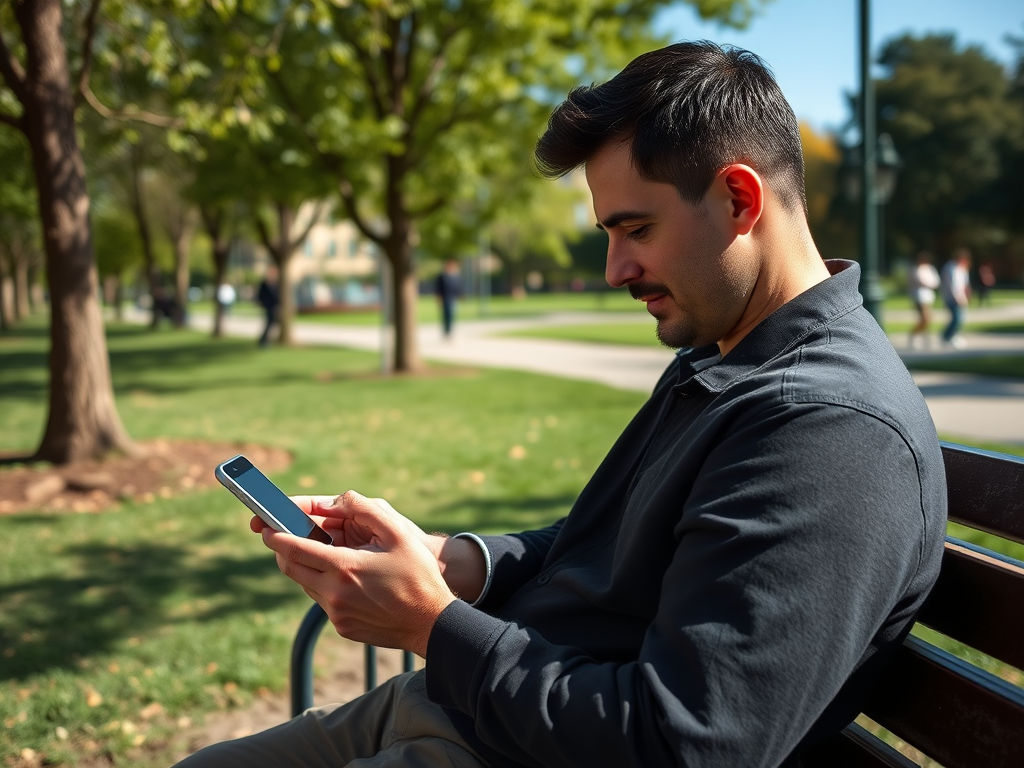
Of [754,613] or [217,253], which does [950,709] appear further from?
[217,253]

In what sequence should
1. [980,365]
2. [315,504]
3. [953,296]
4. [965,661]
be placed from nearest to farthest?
1. [965,661]
2. [315,504]
3. [980,365]
4. [953,296]

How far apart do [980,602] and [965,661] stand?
10 centimetres

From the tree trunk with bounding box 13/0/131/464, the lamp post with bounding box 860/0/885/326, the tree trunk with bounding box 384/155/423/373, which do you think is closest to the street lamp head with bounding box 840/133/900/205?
the lamp post with bounding box 860/0/885/326

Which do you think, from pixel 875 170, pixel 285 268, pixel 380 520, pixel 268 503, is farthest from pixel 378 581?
pixel 285 268

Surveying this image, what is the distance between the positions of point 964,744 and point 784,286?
29.8 inches

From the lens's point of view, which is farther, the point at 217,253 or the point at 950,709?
the point at 217,253

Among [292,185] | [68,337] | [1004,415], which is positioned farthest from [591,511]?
[292,185]

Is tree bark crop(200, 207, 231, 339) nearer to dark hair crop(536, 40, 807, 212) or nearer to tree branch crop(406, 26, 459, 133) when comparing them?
tree branch crop(406, 26, 459, 133)

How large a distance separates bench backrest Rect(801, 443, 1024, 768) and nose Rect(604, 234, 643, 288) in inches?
27.7

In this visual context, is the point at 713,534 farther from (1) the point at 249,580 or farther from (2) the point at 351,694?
(1) the point at 249,580

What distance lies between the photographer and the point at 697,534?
49.3 inches

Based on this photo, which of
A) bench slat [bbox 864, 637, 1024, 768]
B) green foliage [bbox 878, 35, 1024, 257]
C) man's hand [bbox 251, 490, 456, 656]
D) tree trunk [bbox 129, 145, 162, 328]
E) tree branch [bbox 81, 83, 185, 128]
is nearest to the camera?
bench slat [bbox 864, 637, 1024, 768]

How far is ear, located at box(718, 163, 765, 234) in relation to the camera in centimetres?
144

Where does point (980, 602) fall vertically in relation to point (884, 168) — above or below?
below
